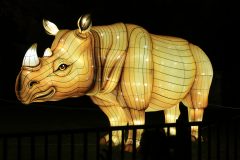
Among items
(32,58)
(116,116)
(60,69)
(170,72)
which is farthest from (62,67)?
(170,72)

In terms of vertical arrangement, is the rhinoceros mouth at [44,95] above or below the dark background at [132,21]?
below

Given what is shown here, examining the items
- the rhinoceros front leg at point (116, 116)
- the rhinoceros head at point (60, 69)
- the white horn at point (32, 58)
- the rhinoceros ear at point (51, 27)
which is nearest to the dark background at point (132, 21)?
the rhinoceros front leg at point (116, 116)

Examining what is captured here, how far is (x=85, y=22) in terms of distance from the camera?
7.07 metres

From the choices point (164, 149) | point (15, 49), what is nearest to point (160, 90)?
point (164, 149)

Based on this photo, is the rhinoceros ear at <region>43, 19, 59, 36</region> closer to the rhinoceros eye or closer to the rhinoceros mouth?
the rhinoceros eye

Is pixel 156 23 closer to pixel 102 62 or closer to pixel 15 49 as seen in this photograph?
pixel 15 49

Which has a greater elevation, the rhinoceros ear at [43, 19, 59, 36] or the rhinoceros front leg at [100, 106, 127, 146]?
the rhinoceros ear at [43, 19, 59, 36]

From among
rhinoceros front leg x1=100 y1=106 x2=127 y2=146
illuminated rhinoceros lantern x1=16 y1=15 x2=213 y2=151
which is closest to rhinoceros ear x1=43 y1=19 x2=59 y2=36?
illuminated rhinoceros lantern x1=16 y1=15 x2=213 y2=151

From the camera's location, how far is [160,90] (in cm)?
762

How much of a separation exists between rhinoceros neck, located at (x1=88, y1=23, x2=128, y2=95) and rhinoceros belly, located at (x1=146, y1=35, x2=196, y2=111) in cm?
59

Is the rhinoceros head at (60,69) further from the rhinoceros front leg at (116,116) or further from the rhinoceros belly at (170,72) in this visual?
the rhinoceros belly at (170,72)

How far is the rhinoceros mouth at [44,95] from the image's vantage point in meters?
7.04

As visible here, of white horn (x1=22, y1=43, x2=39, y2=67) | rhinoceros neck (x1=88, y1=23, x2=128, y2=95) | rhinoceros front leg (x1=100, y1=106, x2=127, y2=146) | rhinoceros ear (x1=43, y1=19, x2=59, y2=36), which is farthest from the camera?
rhinoceros front leg (x1=100, y1=106, x2=127, y2=146)

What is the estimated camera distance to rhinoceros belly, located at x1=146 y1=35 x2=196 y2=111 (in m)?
7.62
